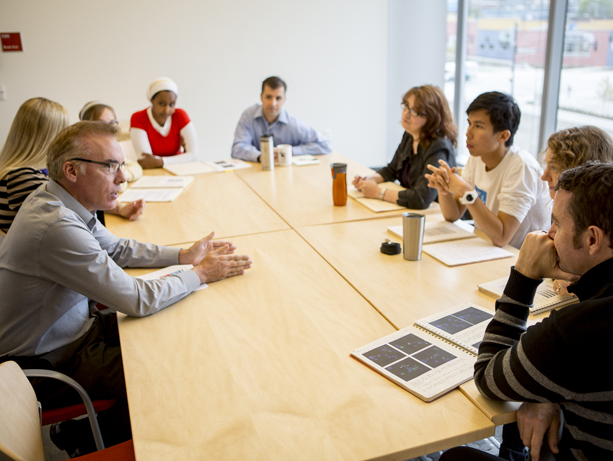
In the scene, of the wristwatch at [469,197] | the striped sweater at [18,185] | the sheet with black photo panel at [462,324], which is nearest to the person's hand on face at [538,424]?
the sheet with black photo panel at [462,324]

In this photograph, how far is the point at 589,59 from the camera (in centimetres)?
404

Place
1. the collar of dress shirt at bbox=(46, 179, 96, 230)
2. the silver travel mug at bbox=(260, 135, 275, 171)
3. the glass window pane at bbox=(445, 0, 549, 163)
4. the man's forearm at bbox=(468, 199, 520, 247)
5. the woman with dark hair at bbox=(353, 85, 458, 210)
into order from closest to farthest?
the collar of dress shirt at bbox=(46, 179, 96, 230) → the man's forearm at bbox=(468, 199, 520, 247) → the woman with dark hair at bbox=(353, 85, 458, 210) → the silver travel mug at bbox=(260, 135, 275, 171) → the glass window pane at bbox=(445, 0, 549, 163)

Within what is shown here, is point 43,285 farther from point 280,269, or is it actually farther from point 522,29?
point 522,29

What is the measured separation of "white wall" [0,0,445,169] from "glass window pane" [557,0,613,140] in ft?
6.42

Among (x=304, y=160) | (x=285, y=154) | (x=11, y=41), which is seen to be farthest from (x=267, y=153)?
(x=11, y=41)

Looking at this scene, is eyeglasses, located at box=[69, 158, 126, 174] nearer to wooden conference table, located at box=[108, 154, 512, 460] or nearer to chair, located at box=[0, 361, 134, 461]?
wooden conference table, located at box=[108, 154, 512, 460]

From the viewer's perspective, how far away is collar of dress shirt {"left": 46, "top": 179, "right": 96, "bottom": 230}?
1739 millimetres

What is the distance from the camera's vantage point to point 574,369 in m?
0.97

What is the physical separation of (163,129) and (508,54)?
11.2 feet

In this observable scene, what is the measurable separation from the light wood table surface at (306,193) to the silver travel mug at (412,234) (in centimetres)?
57

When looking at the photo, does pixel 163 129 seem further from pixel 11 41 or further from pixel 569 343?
pixel 569 343

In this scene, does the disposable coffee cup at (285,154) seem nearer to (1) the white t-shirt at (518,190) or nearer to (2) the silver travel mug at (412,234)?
(1) the white t-shirt at (518,190)

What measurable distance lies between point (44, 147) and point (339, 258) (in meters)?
1.43

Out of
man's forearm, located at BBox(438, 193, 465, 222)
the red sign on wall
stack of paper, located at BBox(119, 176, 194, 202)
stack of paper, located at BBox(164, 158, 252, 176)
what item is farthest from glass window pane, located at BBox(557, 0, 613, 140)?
the red sign on wall
